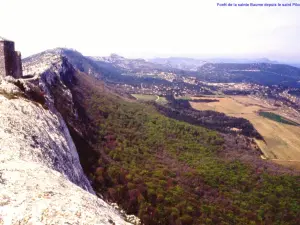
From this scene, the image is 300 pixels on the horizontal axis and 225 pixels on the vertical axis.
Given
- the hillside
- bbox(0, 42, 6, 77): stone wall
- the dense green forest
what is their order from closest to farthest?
bbox(0, 42, 6, 77): stone wall → the dense green forest → the hillside

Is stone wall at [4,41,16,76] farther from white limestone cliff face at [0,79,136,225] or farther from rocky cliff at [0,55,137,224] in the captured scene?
white limestone cliff face at [0,79,136,225]

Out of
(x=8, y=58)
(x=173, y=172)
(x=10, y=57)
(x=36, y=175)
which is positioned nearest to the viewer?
(x=36, y=175)

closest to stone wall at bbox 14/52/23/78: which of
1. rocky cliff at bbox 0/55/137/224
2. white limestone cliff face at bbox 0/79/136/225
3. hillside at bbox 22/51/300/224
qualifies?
rocky cliff at bbox 0/55/137/224

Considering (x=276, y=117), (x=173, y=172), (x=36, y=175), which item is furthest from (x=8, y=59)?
(x=276, y=117)

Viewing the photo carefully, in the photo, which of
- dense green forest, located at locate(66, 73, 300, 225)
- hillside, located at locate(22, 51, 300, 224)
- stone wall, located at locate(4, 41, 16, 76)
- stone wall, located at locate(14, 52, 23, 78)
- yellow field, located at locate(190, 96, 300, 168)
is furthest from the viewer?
yellow field, located at locate(190, 96, 300, 168)

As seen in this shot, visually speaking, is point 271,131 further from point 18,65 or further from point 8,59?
point 8,59

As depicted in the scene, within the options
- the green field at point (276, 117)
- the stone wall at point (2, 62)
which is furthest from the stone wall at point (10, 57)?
the green field at point (276, 117)
